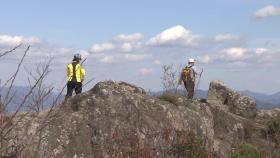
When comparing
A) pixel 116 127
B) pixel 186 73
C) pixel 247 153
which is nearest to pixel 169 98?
pixel 116 127

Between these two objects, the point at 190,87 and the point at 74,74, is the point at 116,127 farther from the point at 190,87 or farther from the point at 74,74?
the point at 190,87

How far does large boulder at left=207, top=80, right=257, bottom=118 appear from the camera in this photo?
79.2 ft

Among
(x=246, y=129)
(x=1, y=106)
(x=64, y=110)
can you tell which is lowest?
(x=246, y=129)

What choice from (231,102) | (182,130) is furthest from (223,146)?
(231,102)

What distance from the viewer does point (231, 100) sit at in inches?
985

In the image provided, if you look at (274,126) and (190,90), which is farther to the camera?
(190,90)

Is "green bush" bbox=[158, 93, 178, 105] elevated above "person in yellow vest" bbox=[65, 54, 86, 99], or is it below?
below

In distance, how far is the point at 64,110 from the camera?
1405 cm

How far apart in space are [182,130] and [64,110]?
10.6ft

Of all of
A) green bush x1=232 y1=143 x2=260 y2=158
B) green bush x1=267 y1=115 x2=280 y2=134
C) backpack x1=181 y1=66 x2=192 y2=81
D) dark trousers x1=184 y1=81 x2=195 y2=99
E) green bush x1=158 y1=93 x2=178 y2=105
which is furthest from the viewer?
dark trousers x1=184 y1=81 x2=195 y2=99

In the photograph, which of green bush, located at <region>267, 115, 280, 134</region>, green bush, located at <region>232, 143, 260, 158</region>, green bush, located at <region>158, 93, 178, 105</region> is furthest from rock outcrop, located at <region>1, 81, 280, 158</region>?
green bush, located at <region>267, 115, 280, 134</region>

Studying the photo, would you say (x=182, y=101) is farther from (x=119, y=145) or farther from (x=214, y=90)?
(x=214, y=90)

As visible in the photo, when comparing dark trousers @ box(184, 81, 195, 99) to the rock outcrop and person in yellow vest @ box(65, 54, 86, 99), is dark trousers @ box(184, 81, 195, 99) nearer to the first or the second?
the rock outcrop

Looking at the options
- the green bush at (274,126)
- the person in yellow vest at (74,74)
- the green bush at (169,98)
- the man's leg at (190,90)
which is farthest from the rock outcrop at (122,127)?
the man's leg at (190,90)
